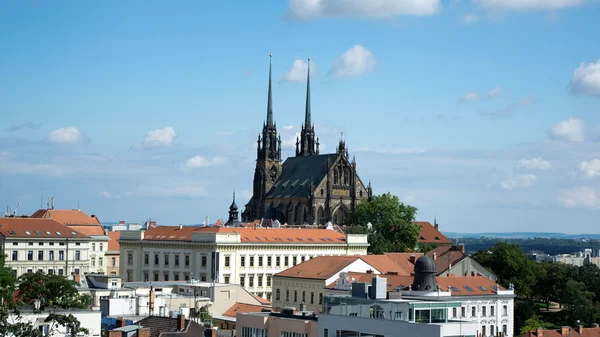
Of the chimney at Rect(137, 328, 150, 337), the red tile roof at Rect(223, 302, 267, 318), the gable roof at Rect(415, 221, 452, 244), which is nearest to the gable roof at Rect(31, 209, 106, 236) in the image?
the gable roof at Rect(415, 221, 452, 244)

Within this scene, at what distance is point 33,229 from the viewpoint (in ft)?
431

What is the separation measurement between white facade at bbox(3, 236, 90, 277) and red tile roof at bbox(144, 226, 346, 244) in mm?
7890

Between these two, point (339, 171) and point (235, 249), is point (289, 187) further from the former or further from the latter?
point (235, 249)

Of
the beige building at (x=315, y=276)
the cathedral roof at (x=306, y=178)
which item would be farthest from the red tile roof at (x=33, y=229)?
the cathedral roof at (x=306, y=178)

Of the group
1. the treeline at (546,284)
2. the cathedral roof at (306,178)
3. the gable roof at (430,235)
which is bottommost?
the treeline at (546,284)

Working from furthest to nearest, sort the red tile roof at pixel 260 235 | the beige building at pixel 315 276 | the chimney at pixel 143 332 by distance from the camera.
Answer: the red tile roof at pixel 260 235 → the beige building at pixel 315 276 → the chimney at pixel 143 332

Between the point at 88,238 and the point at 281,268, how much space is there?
23.3m

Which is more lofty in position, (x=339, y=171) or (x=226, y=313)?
(x=339, y=171)

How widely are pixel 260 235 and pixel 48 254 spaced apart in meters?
24.0

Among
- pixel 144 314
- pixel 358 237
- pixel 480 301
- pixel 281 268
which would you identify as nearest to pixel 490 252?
pixel 358 237

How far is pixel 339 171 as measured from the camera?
19000 cm

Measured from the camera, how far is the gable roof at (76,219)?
511ft

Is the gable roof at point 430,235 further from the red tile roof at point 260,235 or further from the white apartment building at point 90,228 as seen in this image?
the white apartment building at point 90,228

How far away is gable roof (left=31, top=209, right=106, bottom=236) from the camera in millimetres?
155750
